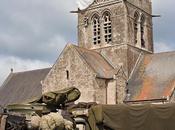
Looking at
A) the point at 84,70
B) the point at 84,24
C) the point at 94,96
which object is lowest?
the point at 94,96

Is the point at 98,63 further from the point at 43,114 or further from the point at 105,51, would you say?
the point at 43,114

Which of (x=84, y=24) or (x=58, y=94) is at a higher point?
(x=84, y=24)

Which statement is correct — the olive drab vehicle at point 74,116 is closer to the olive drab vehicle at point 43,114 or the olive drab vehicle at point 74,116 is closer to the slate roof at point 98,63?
the olive drab vehicle at point 43,114

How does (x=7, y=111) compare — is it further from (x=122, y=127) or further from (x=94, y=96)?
(x=94, y=96)

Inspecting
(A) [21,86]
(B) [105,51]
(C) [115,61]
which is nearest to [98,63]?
(C) [115,61]

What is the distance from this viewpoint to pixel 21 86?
130 feet

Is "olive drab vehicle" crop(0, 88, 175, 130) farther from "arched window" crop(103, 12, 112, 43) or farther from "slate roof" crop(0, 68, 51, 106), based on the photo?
"slate roof" crop(0, 68, 51, 106)

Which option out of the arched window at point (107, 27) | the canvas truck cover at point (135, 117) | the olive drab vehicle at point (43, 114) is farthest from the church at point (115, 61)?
the olive drab vehicle at point (43, 114)

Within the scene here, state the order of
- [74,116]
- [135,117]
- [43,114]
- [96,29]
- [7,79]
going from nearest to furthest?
1. [43,114]
2. [74,116]
3. [135,117]
4. [96,29]
5. [7,79]

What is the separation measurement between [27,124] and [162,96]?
21471 mm

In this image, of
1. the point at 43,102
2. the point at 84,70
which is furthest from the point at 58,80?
the point at 43,102

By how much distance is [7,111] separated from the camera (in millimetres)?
7359

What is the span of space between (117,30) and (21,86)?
1210 centimetres

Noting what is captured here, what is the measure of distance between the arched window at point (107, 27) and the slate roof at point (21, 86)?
8417 mm
